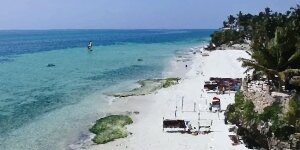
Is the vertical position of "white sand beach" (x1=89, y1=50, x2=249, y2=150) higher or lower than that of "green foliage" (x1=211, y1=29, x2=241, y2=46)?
lower

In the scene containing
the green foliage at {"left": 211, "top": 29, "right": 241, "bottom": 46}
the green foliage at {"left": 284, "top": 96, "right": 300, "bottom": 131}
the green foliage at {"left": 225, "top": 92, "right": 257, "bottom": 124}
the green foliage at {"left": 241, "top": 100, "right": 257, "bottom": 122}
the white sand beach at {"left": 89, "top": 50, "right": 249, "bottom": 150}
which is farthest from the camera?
the green foliage at {"left": 211, "top": 29, "right": 241, "bottom": 46}

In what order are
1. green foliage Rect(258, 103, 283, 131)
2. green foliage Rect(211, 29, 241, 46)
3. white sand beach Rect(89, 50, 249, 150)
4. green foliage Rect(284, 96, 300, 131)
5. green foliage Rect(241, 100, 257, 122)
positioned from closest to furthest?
green foliage Rect(284, 96, 300, 131)
green foliage Rect(258, 103, 283, 131)
green foliage Rect(241, 100, 257, 122)
white sand beach Rect(89, 50, 249, 150)
green foliage Rect(211, 29, 241, 46)

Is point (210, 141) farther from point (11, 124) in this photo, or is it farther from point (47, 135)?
point (11, 124)

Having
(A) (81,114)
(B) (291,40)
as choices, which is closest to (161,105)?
(A) (81,114)

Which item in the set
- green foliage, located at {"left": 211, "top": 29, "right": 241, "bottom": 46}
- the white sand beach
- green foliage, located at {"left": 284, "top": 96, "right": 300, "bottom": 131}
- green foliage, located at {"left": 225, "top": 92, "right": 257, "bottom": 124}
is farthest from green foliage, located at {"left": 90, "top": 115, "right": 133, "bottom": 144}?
green foliage, located at {"left": 211, "top": 29, "right": 241, "bottom": 46}

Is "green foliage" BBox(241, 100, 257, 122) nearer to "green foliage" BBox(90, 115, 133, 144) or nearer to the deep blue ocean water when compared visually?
"green foliage" BBox(90, 115, 133, 144)

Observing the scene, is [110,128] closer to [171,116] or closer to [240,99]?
[171,116]

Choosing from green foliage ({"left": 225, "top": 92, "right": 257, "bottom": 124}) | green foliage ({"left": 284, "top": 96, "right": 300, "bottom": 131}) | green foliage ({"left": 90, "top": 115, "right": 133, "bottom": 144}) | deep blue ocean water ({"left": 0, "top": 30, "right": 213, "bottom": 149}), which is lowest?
deep blue ocean water ({"left": 0, "top": 30, "right": 213, "bottom": 149})
